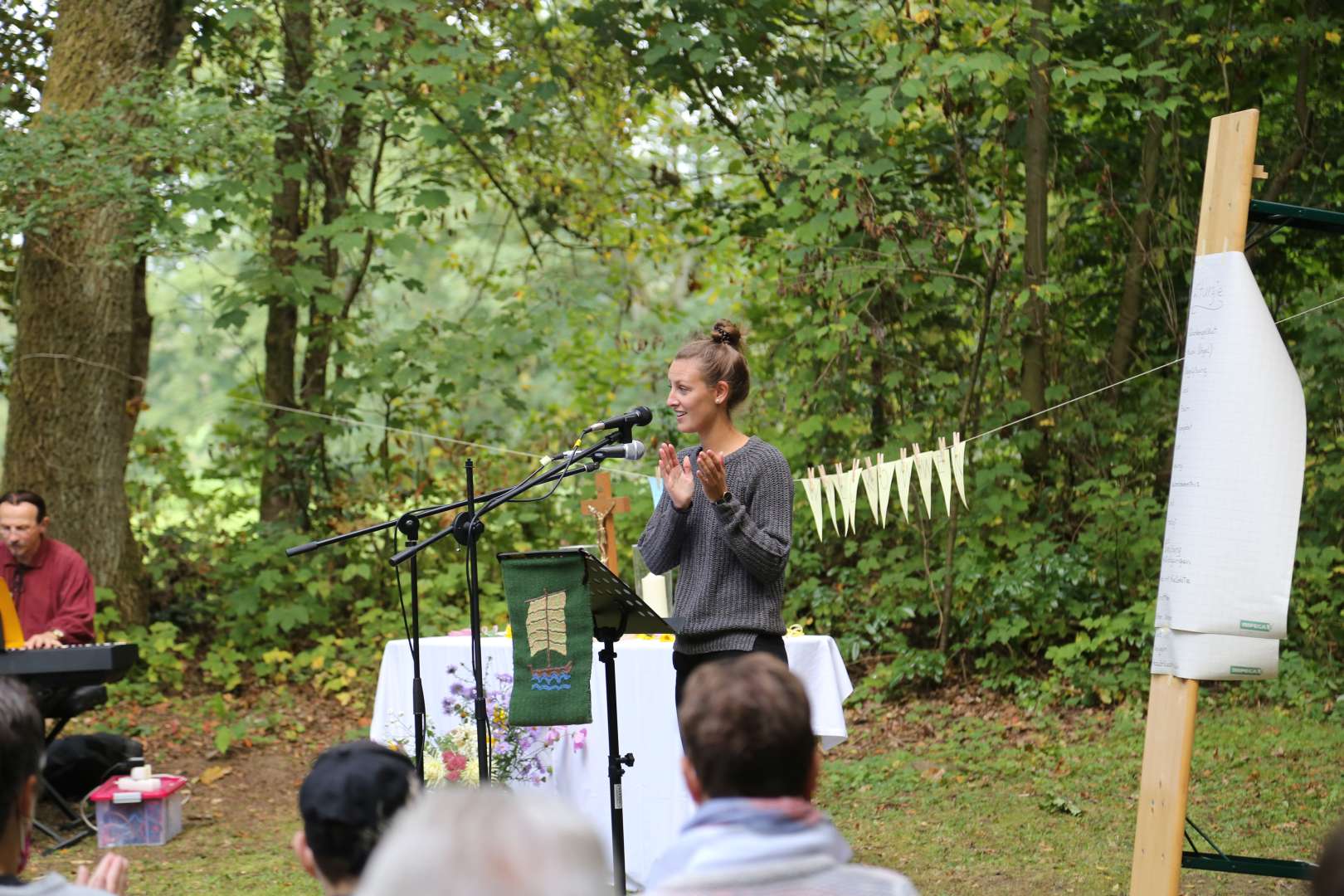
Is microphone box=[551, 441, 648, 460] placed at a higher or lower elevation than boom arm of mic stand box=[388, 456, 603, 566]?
higher

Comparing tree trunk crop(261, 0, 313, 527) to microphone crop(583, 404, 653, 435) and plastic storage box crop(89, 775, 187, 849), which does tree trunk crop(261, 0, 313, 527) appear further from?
microphone crop(583, 404, 653, 435)

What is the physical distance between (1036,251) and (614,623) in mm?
5466

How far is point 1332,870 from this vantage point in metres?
1.27

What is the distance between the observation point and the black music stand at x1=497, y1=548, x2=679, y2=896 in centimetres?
365

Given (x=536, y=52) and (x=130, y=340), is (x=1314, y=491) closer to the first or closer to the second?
(x=536, y=52)

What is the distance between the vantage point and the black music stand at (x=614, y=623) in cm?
365

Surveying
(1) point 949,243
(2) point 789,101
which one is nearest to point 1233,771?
(1) point 949,243

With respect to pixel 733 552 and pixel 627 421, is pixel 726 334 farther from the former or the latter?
pixel 733 552

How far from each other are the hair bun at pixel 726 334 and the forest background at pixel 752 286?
12.6 feet

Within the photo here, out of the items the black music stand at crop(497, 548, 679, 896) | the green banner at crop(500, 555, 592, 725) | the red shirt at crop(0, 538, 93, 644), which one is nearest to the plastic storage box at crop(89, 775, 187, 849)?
the red shirt at crop(0, 538, 93, 644)

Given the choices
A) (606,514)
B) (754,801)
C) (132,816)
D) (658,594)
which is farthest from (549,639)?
(132,816)

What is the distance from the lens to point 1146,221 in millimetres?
8570

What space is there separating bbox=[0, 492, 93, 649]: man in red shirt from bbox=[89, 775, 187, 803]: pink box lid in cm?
71

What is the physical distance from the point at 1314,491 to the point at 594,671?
17.1ft
